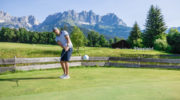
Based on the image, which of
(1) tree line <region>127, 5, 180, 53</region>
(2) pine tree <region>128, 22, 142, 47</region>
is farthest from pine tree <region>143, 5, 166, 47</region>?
(2) pine tree <region>128, 22, 142, 47</region>

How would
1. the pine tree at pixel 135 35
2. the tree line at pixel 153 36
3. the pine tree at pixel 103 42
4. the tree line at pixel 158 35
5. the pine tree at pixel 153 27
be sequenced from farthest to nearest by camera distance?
1. the pine tree at pixel 103 42
2. the pine tree at pixel 135 35
3. the pine tree at pixel 153 27
4. the tree line at pixel 158 35
5. the tree line at pixel 153 36

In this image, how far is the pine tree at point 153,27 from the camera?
47.1 m

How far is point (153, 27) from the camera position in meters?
47.5

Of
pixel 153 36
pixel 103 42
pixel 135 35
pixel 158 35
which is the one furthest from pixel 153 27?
pixel 103 42

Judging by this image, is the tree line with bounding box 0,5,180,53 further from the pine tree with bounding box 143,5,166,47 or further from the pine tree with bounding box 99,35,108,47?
the pine tree with bounding box 99,35,108,47

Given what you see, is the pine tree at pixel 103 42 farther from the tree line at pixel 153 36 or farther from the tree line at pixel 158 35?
the tree line at pixel 158 35

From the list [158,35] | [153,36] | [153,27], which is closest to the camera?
[158,35]

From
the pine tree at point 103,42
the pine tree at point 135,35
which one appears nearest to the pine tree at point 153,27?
the pine tree at point 135,35

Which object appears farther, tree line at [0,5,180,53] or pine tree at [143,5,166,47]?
pine tree at [143,5,166,47]

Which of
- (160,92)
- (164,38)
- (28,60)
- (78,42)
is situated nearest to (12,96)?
(160,92)

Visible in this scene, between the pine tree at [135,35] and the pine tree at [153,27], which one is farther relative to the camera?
the pine tree at [135,35]

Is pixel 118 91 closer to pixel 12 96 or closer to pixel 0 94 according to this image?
pixel 12 96

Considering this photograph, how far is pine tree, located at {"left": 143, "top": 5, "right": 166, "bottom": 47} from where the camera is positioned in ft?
154

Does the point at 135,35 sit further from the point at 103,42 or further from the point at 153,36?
the point at 103,42
